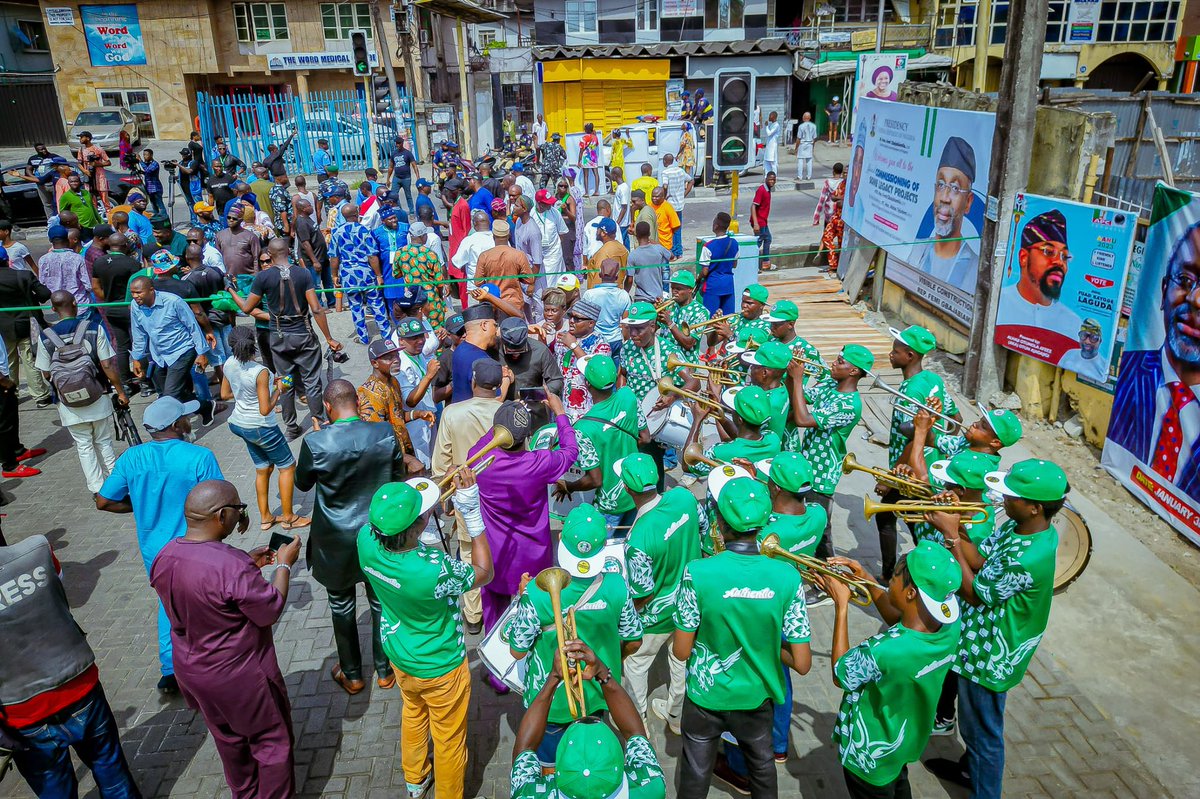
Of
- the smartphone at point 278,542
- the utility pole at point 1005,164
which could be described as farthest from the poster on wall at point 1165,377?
the smartphone at point 278,542

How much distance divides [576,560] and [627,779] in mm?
945

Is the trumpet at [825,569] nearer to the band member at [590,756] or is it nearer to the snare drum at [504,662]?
the band member at [590,756]

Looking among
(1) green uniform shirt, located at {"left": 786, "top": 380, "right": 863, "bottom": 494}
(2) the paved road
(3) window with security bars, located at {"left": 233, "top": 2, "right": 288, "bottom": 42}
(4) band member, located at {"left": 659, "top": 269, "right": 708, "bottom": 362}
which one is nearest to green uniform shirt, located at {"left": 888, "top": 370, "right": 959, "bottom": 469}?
(1) green uniform shirt, located at {"left": 786, "top": 380, "right": 863, "bottom": 494}

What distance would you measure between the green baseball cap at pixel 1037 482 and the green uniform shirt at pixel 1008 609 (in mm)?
203

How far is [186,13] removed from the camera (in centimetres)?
3562

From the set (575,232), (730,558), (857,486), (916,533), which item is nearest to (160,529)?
(730,558)

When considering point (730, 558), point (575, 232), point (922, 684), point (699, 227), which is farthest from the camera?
point (699, 227)

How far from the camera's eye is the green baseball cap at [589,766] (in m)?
2.44

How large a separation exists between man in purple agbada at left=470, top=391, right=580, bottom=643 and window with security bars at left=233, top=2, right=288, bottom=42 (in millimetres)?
39342

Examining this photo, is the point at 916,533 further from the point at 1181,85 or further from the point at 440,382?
the point at 1181,85

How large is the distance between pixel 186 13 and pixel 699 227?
30028 millimetres

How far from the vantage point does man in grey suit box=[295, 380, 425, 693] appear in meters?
4.68

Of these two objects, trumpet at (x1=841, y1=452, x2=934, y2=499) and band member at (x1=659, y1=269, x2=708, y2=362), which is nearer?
trumpet at (x1=841, y1=452, x2=934, y2=499)

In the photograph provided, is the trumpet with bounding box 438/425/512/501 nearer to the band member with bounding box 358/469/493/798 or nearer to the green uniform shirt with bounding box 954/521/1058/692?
the band member with bounding box 358/469/493/798
